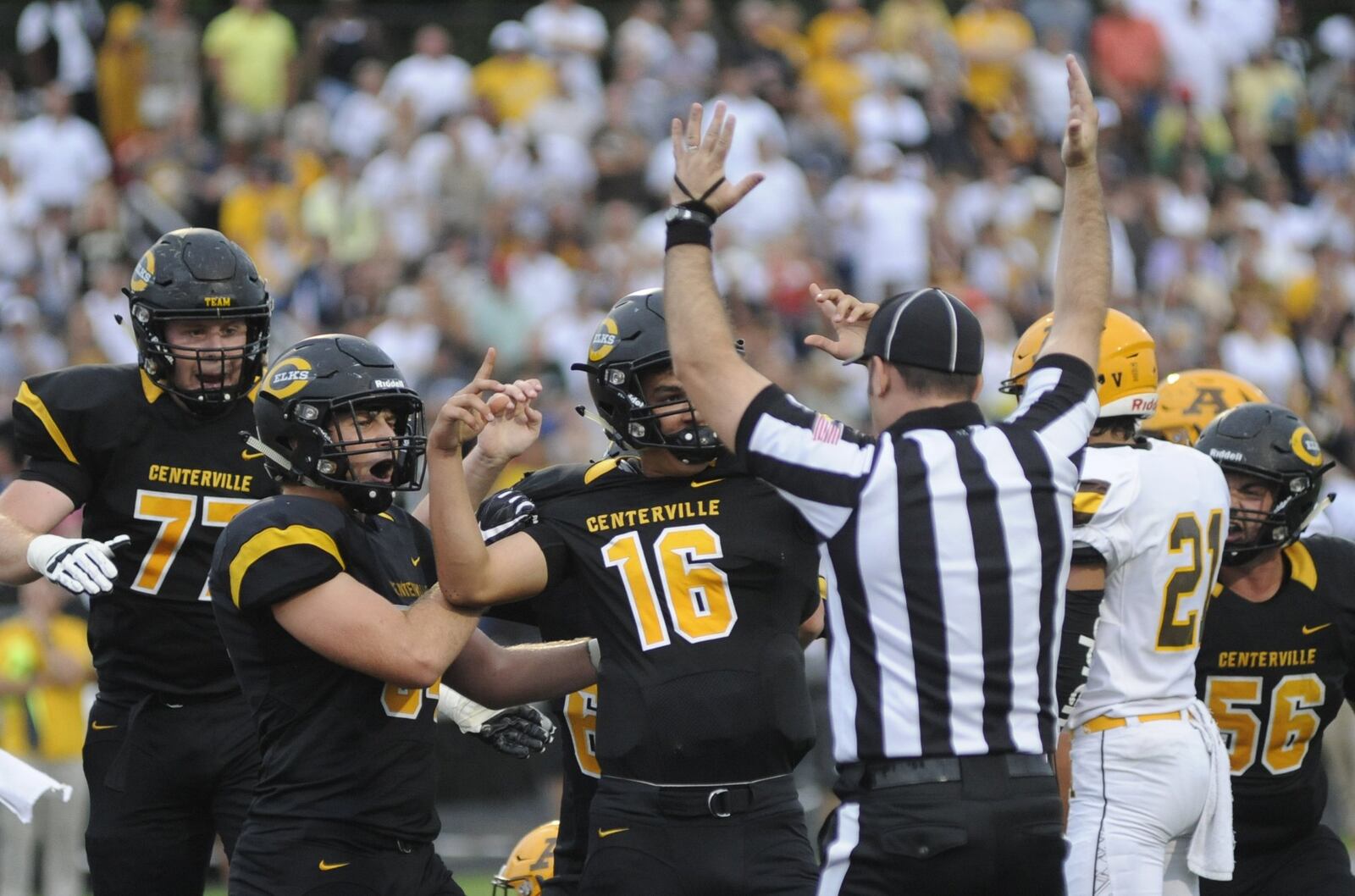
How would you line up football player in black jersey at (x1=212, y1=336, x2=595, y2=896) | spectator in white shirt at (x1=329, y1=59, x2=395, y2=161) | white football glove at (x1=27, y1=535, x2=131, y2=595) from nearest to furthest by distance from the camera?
football player in black jersey at (x1=212, y1=336, x2=595, y2=896), white football glove at (x1=27, y1=535, x2=131, y2=595), spectator in white shirt at (x1=329, y1=59, x2=395, y2=161)

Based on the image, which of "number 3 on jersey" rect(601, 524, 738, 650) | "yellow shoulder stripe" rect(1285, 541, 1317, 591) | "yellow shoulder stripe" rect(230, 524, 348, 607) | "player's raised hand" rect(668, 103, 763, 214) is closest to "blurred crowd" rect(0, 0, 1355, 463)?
"yellow shoulder stripe" rect(1285, 541, 1317, 591)

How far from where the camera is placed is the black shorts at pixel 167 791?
5.75 meters

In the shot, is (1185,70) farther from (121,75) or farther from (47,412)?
(47,412)

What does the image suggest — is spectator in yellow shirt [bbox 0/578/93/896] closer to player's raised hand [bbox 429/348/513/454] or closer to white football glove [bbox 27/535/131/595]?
white football glove [bbox 27/535/131/595]

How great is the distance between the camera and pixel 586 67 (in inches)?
623

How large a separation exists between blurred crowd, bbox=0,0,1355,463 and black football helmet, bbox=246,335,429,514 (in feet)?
23.9

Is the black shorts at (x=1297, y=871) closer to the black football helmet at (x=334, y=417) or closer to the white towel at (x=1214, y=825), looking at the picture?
the white towel at (x=1214, y=825)

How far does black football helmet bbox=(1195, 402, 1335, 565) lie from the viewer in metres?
5.71

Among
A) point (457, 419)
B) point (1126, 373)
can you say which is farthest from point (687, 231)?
point (1126, 373)

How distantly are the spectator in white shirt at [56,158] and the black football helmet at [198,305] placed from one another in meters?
9.11

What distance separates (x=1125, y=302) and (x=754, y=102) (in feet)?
11.1

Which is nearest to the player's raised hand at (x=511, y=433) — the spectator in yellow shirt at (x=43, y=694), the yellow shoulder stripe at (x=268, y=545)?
the yellow shoulder stripe at (x=268, y=545)

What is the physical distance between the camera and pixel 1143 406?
18.4 feet

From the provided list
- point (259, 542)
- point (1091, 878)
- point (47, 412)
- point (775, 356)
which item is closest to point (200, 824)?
point (47, 412)
